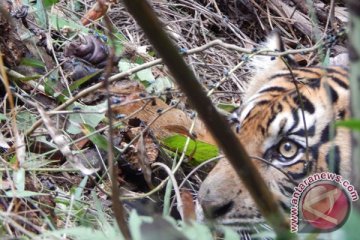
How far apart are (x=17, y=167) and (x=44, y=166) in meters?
0.61

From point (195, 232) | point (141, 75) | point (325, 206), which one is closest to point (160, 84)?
point (141, 75)

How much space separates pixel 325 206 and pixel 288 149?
1.27 meters

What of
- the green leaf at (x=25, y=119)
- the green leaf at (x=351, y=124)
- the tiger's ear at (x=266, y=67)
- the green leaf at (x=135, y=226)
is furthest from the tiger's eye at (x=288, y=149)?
the green leaf at (x=351, y=124)

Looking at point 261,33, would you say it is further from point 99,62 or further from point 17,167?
point 17,167

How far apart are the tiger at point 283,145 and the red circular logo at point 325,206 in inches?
29.2

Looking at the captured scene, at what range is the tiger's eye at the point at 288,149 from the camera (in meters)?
2.76

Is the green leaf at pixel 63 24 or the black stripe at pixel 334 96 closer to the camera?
the black stripe at pixel 334 96

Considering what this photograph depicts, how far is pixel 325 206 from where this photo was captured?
1513mm

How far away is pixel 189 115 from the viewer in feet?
12.4

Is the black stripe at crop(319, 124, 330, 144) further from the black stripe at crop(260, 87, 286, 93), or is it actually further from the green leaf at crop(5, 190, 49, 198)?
the green leaf at crop(5, 190, 49, 198)

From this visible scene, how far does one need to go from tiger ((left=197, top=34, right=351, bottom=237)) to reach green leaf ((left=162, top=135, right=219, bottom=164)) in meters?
0.34

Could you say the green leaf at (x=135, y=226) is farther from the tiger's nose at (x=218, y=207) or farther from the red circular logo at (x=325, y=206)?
the tiger's nose at (x=218, y=207)

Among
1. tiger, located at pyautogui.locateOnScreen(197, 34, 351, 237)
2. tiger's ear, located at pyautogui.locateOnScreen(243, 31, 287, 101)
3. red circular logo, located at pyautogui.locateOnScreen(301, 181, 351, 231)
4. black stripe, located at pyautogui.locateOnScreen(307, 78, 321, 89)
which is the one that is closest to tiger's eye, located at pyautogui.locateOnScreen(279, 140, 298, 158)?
tiger, located at pyautogui.locateOnScreen(197, 34, 351, 237)

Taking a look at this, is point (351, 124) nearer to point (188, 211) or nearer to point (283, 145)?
point (188, 211)
